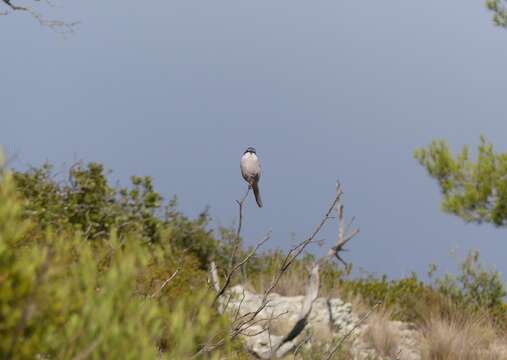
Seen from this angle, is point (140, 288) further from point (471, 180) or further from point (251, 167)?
point (471, 180)

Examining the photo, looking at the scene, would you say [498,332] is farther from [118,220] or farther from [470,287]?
[118,220]

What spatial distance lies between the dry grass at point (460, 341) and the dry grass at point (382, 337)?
48 centimetres

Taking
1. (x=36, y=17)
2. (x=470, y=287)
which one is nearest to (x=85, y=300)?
(x=36, y=17)

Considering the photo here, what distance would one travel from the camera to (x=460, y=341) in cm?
1028

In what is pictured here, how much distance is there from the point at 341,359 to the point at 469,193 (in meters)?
6.99

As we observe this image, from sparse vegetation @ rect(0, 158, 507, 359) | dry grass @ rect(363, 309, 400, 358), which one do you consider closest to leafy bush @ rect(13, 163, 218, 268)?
sparse vegetation @ rect(0, 158, 507, 359)

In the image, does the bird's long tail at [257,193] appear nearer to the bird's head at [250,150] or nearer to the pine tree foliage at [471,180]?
the bird's head at [250,150]

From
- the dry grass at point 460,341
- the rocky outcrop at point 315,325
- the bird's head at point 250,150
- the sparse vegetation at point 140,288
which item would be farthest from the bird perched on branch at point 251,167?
the dry grass at point 460,341

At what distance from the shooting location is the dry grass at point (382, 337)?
10977 millimetres

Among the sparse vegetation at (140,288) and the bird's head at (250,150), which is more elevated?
the bird's head at (250,150)

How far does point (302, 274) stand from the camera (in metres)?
13.7

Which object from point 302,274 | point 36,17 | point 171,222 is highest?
point 36,17

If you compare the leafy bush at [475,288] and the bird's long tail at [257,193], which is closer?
the bird's long tail at [257,193]

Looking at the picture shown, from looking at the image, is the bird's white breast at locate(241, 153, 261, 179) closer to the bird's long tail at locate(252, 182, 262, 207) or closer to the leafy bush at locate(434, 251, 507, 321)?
the bird's long tail at locate(252, 182, 262, 207)
